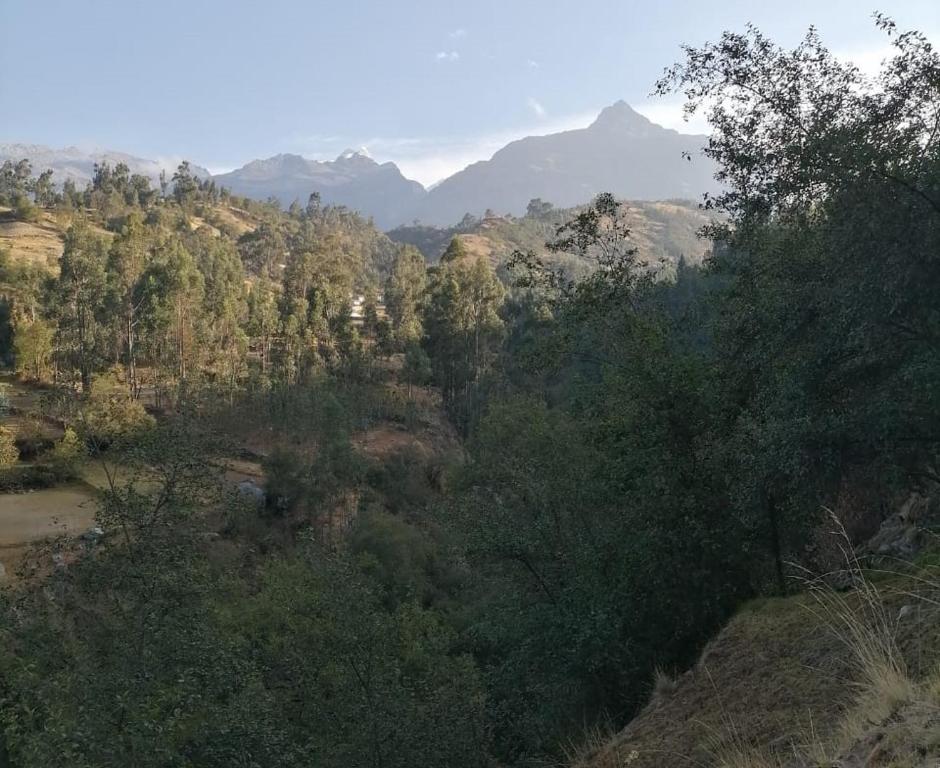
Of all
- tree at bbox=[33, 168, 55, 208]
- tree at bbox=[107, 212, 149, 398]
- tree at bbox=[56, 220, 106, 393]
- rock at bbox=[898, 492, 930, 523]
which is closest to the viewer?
rock at bbox=[898, 492, 930, 523]

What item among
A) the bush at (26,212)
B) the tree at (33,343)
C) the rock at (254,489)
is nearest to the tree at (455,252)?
the tree at (33,343)

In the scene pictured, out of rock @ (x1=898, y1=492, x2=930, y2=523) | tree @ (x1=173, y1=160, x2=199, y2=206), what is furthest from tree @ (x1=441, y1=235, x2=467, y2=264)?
tree @ (x1=173, y1=160, x2=199, y2=206)

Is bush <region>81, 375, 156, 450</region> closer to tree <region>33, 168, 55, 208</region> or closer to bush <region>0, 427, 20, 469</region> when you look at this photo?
bush <region>0, 427, 20, 469</region>

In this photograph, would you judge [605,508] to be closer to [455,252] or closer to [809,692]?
[809,692]

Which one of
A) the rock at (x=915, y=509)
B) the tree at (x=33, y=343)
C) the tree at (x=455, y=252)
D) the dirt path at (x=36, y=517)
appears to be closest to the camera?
the rock at (x=915, y=509)

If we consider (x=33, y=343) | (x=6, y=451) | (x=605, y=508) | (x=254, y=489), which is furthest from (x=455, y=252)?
(x=605, y=508)

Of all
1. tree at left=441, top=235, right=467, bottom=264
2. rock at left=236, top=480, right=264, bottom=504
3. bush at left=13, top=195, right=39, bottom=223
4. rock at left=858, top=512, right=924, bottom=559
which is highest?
bush at left=13, top=195, right=39, bottom=223

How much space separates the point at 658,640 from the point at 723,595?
3.56 feet

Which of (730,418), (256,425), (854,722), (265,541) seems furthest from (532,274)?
(256,425)

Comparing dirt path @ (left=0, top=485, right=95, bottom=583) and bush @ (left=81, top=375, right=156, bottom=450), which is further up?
bush @ (left=81, top=375, right=156, bottom=450)

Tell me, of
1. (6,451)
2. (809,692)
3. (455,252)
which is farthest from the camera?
(455,252)

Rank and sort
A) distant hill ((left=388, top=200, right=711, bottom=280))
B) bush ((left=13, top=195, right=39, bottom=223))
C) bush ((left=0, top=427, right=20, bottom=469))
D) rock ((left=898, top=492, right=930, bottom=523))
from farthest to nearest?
distant hill ((left=388, top=200, right=711, bottom=280)), bush ((left=13, top=195, right=39, bottom=223)), bush ((left=0, top=427, right=20, bottom=469)), rock ((left=898, top=492, right=930, bottom=523))

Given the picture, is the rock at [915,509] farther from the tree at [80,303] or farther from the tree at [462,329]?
the tree at [462,329]

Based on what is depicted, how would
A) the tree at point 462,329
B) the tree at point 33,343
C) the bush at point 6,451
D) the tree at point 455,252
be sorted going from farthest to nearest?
the tree at point 455,252
the tree at point 462,329
the tree at point 33,343
the bush at point 6,451
